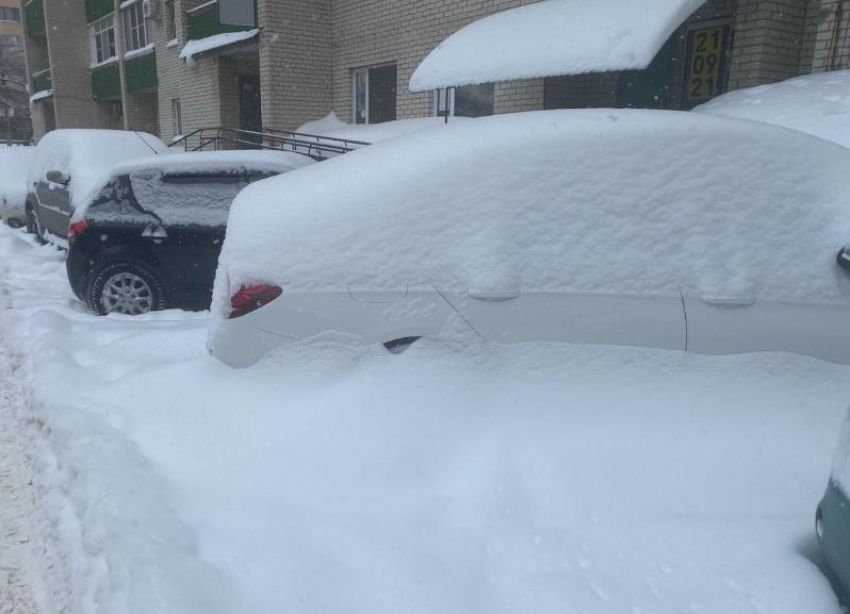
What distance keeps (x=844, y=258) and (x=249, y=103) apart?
52.1 feet

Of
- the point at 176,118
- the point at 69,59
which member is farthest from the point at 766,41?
the point at 69,59

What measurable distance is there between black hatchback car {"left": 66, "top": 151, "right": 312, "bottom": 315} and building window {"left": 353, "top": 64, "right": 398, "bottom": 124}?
24.1 ft

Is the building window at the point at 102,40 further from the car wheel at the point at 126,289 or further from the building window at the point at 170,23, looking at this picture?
the car wheel at the point at 126,289

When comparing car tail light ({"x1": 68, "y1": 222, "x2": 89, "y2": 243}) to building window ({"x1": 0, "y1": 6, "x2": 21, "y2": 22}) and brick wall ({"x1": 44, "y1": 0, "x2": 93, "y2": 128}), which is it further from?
building window ({"x1": 0, "y1": 6, "x2": 21, "y2": 22})

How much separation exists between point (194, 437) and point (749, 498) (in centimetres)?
241

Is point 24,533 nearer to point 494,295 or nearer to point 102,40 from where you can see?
point 494,295

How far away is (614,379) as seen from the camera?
9.66ft

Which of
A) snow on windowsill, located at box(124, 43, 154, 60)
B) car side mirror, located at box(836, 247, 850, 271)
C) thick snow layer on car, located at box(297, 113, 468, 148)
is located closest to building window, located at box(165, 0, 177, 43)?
snow on windowsill, located at box(124, 43, 154, 60)

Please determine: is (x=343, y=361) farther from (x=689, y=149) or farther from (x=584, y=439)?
(x=689, y=149)

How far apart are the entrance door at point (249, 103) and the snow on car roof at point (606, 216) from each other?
14.1 meters

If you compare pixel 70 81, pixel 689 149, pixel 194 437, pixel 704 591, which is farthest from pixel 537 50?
pixel 70 81

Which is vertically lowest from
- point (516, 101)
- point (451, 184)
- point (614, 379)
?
point (614, 379)

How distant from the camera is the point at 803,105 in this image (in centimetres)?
594

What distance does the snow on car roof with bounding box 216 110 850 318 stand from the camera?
2967mm
